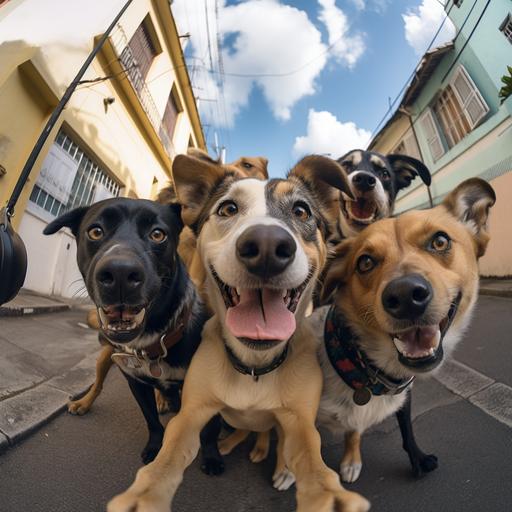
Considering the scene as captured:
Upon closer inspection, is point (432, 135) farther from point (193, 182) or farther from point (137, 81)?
point (193, 182)

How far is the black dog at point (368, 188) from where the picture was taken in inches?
124

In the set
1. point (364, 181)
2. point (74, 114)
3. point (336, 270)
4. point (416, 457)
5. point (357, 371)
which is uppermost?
point (74, 114)

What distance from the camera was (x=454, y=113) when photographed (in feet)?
33.3

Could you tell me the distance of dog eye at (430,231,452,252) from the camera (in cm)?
187

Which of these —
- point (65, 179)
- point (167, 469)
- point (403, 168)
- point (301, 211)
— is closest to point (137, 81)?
point (65, 179)

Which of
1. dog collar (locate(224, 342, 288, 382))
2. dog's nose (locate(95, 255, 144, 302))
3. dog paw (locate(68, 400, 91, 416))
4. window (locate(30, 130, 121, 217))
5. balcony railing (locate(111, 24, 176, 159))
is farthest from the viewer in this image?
balcony railing (locate(111, 24, 176, 159))

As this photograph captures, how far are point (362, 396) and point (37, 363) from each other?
3044 millimetres

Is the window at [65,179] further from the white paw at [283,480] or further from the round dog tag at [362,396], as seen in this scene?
the round dog tag at [362,396]

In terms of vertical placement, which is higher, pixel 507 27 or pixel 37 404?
pixel 507 27

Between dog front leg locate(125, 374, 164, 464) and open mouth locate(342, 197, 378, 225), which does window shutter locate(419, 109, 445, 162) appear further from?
dog front leg locate(125, 374, 164, 464)

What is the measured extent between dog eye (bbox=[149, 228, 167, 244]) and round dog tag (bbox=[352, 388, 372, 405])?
151 cm

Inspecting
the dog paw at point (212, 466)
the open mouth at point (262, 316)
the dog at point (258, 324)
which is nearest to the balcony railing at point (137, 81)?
the dog at point (258, 324)

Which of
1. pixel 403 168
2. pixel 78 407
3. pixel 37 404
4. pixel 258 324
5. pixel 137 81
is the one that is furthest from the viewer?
pixel 137 81

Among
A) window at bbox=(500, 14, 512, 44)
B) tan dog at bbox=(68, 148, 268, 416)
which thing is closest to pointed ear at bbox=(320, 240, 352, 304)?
tan dog at bbox=(68, 148, 268, 416)
